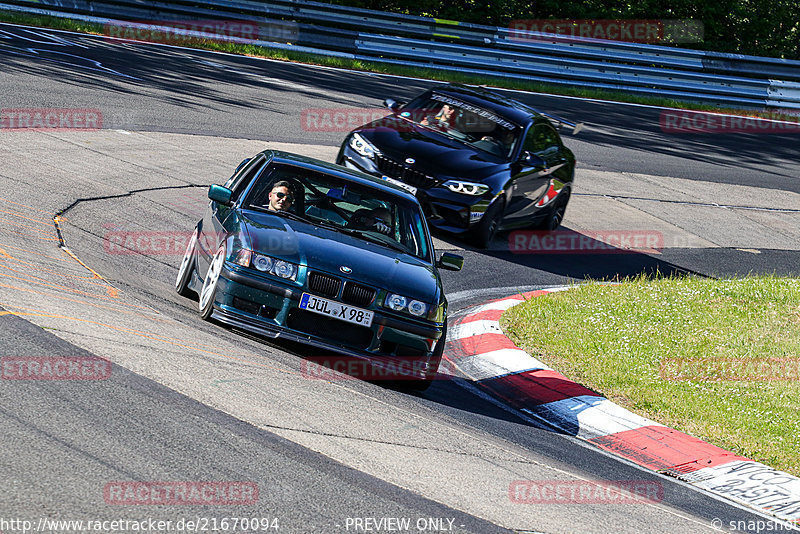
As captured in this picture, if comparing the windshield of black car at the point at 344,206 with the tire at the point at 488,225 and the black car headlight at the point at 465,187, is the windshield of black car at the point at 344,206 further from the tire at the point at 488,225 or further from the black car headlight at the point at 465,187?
the tire at the point at 488,225

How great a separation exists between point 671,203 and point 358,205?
33.8 ft

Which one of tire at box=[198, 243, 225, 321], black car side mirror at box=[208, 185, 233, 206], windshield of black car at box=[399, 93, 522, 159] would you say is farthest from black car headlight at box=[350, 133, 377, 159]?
tire at box=[198, 243, 225, 321]

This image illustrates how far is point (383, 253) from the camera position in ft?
24.4

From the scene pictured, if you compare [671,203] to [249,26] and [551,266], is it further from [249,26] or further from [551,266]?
[249,26]

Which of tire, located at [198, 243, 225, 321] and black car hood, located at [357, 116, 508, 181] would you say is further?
black car hood, located at [357, 116, 508, 181]

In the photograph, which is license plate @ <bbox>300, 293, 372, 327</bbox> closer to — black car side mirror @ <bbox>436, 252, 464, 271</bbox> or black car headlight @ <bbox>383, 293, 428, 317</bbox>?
black car headlight @ <bbox>383, 293, 428, 317</bbox>

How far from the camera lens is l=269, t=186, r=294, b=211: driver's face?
779 cm

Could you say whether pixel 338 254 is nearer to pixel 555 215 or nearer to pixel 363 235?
pixel 363 235

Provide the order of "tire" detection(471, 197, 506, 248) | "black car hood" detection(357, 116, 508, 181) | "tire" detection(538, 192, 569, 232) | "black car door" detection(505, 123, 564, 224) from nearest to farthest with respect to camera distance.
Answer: "black car hood" detection(357, 116, 508, 181), "tire" detection(471, 197, 506, 248), "black car door" detection(505, 123, 564, 224), "tire" detection(538, 192, 569, 232)

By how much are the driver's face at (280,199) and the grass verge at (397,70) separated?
1564cm

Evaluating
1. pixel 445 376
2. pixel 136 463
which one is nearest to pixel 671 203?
pixel 445 376

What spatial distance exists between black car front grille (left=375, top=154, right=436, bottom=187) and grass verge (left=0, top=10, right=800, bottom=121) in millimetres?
12329

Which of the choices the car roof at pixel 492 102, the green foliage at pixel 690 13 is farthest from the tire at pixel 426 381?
the green foliage at pixel 690 13

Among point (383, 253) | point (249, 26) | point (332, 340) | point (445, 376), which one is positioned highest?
point (249, 26)
